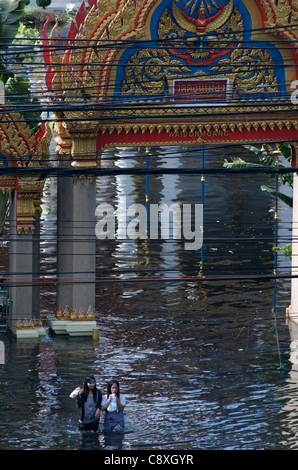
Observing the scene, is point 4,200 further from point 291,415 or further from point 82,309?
point 291,415

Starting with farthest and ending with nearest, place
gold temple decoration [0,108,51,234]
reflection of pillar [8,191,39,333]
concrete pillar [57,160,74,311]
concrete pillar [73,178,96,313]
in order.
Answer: concrete pillar [57,160,74,311]
concrete pillar [73,178,96,313]
reflection of pillar [8,191,39,333]
gold temple decoration [0,108,51,234]

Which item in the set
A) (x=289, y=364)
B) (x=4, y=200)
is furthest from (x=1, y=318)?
(x=289, y=364)

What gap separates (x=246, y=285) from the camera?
23.7 meters

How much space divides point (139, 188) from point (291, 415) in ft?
98.4

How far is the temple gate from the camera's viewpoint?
17000 millimetres

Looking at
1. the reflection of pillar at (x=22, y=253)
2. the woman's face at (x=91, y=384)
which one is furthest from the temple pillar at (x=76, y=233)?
the woman's face at (x=91, y=384)

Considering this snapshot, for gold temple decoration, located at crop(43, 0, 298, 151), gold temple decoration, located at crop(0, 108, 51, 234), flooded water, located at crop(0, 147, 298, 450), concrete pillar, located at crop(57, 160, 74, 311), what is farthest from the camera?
concrete pillar, located at crop(57, 160, 74, 311)

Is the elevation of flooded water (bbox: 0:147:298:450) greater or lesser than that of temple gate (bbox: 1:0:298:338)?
lesser

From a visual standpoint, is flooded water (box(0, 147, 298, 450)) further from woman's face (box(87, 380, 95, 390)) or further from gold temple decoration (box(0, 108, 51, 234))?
gold temple decoration (box(0, 108, 51, 234))

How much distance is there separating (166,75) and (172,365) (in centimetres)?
723

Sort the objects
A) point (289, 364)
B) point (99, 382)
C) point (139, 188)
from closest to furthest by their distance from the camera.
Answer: point (99, 382) → point (289, 364) → point (139, 188)

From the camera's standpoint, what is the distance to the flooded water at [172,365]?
1207cm

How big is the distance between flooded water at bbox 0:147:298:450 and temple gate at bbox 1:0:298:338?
1.07 meters

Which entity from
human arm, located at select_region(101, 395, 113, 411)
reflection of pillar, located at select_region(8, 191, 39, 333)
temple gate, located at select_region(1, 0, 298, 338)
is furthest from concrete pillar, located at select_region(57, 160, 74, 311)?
human arm, located at select_region(101, 395, 113, 411)
